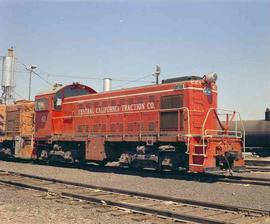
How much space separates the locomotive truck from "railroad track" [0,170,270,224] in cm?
406

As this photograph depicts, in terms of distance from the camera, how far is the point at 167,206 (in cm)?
822

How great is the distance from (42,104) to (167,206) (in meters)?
13.2

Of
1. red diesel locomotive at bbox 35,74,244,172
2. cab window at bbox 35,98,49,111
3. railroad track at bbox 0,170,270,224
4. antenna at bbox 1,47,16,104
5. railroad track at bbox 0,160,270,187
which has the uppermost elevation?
antenna at bbox 1,47,16,104

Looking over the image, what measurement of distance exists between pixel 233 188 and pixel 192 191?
138 centimetres

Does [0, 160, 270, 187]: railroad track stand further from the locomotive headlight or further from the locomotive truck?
the locomotive headlight

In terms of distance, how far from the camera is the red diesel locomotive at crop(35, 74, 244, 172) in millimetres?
13663

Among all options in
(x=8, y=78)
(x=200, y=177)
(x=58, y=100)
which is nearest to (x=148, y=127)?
(x=200, y=177)

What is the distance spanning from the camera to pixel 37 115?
20.4m

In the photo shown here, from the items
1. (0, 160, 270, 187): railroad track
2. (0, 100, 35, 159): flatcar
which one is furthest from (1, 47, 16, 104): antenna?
(0, 160, 270, 187): railroad track

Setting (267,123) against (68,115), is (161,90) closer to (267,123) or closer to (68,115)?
(68,115)

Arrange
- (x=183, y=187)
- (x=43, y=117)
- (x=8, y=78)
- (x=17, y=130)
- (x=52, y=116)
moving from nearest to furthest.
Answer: (x=183, y=187), (x=52, y=116), (x=43, y=117), (x=17, y=130), (x=8, y=78)

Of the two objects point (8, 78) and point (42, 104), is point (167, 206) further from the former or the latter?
point (8, 78)

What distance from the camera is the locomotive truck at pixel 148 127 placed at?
13672 millimetres

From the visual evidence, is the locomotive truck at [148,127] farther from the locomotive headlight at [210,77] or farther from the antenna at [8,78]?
the antenna at [8,78]
